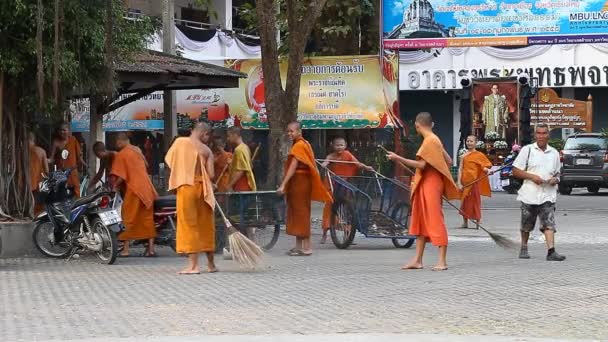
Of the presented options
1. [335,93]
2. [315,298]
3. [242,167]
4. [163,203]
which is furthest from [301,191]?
[335,93]

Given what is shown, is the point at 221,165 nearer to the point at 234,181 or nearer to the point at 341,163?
the point at 234,181

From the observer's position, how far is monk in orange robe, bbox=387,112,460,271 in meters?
12.6

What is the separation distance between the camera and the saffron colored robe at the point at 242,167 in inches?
603

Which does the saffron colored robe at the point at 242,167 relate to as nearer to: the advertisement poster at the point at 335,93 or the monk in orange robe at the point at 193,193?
the monk in orange robe at the point at 193,193

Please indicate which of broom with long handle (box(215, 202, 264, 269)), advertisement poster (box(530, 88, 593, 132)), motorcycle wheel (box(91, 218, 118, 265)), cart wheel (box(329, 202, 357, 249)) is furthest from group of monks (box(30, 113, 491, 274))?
advertisement poster (box(530, 88, 593, 132))

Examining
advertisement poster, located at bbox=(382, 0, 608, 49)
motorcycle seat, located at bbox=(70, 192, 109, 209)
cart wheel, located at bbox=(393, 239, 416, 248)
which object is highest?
advertisement poster, located at bbox=(382, 0, 608, 49)

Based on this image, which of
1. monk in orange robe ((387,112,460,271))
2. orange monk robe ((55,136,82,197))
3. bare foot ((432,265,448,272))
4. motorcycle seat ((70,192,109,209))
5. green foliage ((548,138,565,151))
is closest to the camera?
monk in orange robe ((387,112,460,271))

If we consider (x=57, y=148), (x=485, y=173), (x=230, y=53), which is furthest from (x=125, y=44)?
(x=230, y=53)

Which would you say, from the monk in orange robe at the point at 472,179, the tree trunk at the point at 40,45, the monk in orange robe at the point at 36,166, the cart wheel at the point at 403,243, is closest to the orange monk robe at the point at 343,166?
the cart wheel at the point at 403,243

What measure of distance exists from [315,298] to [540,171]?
4529mm

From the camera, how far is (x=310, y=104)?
2708cm

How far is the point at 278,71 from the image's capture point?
18.4 meters

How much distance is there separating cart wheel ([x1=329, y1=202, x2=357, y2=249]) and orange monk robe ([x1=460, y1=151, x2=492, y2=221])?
12.0 feet

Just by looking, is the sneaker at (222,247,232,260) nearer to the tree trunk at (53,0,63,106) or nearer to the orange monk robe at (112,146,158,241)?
the orange monk robe at (112,146,158,241)
